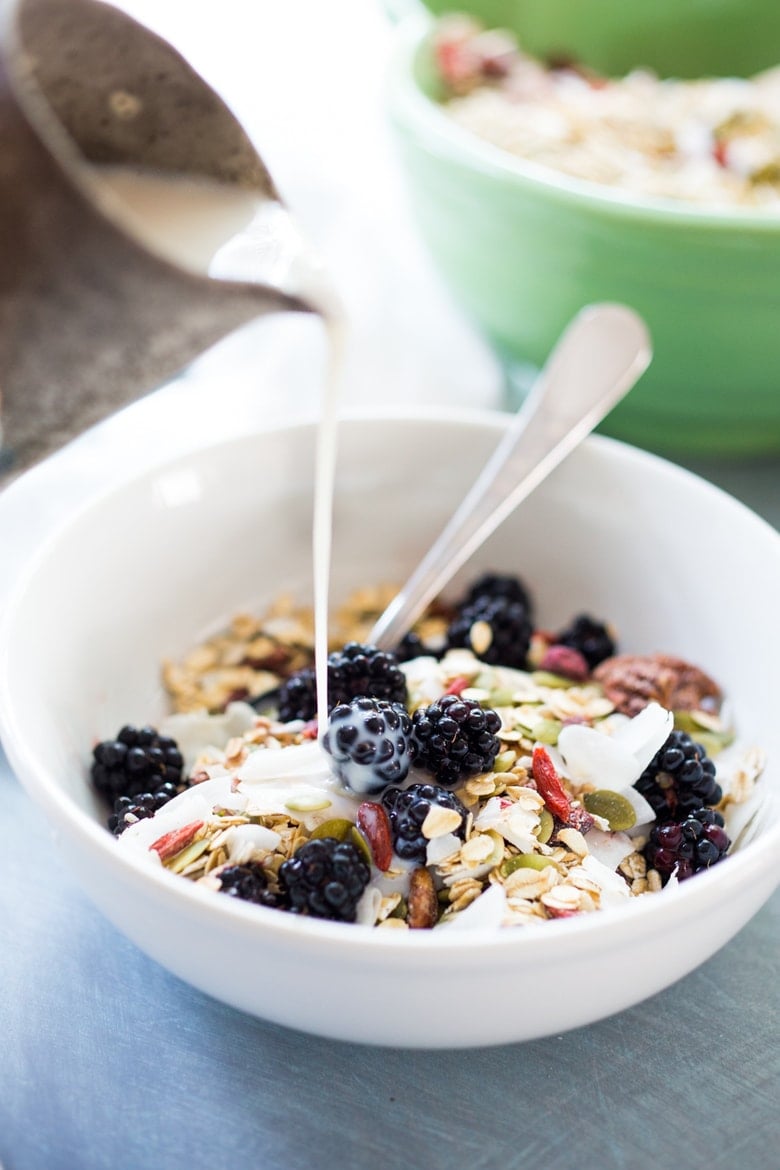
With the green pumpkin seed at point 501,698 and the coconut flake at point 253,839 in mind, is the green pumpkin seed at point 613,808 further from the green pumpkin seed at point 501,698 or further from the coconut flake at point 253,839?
the coconut flake at point 253,839

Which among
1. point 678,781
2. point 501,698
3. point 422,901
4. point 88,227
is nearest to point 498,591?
point 501,698

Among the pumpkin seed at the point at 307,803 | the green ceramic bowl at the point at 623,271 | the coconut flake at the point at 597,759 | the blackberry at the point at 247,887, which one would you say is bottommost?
the blackberry at the point at 247,887

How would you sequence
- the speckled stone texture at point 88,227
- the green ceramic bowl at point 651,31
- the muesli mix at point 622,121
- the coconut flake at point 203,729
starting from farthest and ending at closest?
the green ceramic bowl at point 651,31 < the muesli mix at point 622,121 < the speckled stone texture at point 88,227 < the coconut flake at point 203,729

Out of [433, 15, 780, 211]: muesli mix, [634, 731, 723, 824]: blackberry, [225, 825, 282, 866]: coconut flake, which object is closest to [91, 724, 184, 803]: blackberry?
[225, 825, 282, 866]: coconut flake

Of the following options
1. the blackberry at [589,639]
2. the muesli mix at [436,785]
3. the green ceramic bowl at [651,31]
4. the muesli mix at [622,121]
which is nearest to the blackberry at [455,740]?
the muesli mix at [436,785]

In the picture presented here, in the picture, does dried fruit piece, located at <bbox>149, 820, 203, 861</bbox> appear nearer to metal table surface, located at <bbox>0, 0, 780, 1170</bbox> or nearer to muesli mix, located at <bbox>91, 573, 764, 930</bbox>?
muesli mix, located at <bbox>91, 573, 764, 930</bbox>

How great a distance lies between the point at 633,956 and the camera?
58 centimetres

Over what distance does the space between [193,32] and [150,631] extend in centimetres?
120

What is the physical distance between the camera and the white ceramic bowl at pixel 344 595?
0.55m

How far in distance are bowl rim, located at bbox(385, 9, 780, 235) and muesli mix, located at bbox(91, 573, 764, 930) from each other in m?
0.38

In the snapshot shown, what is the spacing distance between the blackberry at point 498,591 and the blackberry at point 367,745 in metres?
0.29

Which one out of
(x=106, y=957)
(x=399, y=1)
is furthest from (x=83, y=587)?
(x=399, y=1)

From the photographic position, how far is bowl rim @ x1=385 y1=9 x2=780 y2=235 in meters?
0.99

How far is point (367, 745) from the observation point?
0.70 meters
